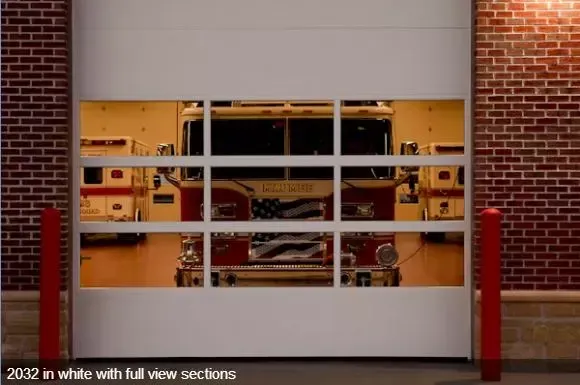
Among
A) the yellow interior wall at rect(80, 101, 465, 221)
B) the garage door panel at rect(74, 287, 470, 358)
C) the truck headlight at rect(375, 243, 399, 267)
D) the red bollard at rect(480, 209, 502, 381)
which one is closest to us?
the red bollard at rect(480, 209, 502, 381)

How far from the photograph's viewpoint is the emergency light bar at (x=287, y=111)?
7.73 meters

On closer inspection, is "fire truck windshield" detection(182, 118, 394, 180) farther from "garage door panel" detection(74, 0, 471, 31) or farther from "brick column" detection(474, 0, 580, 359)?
"brick column" detection(474, 0, 580, 359)

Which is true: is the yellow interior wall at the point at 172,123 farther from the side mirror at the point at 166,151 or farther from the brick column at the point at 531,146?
the brick column at the point at 531,146

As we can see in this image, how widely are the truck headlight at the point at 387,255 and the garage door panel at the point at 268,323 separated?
1.46ft

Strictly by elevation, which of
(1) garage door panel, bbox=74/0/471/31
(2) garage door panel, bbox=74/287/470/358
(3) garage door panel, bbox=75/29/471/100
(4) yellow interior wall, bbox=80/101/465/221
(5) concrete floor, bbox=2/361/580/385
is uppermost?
(1) garage door panel, bbox=74/0/471/31

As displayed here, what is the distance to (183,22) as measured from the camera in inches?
300

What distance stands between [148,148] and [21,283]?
1800 millimetres

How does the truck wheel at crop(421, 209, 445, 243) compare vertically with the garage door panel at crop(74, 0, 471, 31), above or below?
below

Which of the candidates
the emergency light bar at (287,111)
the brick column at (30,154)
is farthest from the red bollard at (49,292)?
the emergency light bar at (287,111)

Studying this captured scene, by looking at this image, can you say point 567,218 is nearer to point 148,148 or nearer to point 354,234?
point 354,234

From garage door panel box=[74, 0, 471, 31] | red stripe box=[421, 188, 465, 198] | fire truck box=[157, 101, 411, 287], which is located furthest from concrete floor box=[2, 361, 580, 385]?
garage door panel box=[74, 0, 471, 31]

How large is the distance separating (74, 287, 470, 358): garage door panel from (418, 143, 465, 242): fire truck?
0.80 metres

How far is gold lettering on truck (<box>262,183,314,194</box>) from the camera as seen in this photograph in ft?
25.7

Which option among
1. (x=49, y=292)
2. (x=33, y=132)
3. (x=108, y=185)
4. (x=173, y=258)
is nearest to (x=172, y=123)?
(x=108, y=185)
